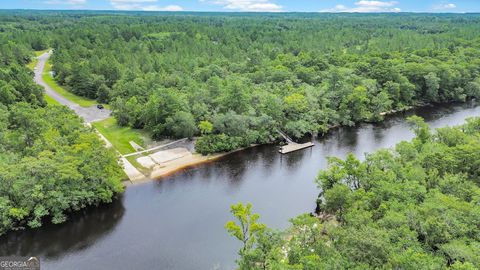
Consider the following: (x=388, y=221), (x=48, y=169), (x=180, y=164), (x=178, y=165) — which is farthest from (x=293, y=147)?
(x=48, y=169)

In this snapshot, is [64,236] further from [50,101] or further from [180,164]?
[50,101]

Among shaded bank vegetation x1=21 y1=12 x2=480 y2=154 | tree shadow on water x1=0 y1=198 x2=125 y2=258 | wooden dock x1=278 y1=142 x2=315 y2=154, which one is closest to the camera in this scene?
tree shadow on water x1=0 y1=198 x2=125 y2=258

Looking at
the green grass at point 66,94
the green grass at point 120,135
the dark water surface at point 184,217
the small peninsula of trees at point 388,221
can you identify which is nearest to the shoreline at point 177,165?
the dark water surface at point 184,217

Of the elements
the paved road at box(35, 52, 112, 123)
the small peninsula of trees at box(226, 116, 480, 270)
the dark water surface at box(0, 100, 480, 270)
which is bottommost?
the dark water surface at box(0, 100, 480, 270)

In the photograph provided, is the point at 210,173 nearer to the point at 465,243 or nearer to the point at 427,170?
the point at 427,170

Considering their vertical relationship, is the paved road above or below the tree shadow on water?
above

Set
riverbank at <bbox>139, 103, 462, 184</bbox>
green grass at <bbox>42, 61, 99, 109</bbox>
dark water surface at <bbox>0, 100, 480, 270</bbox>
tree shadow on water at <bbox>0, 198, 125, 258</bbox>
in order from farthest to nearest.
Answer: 1. green grass at <bbox>42, 61, 99, 109</bbox>
2. riverbank at <bbox>139, 103, 462, 184</bbox>
3. tree shadow on water at <bbox>0, 198, 125, 258</bbox>
4. dark water surface at <bbox>0, 100, 480, 270</bbox>

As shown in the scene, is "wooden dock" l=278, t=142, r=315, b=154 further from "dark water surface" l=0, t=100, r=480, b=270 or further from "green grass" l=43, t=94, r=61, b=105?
"green grass" l=43, t=94, r=61, b=105

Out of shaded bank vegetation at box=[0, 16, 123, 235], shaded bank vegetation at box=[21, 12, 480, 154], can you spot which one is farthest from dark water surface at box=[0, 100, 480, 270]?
shaded bank vegetation at box=[21, 12, 480, 154]
